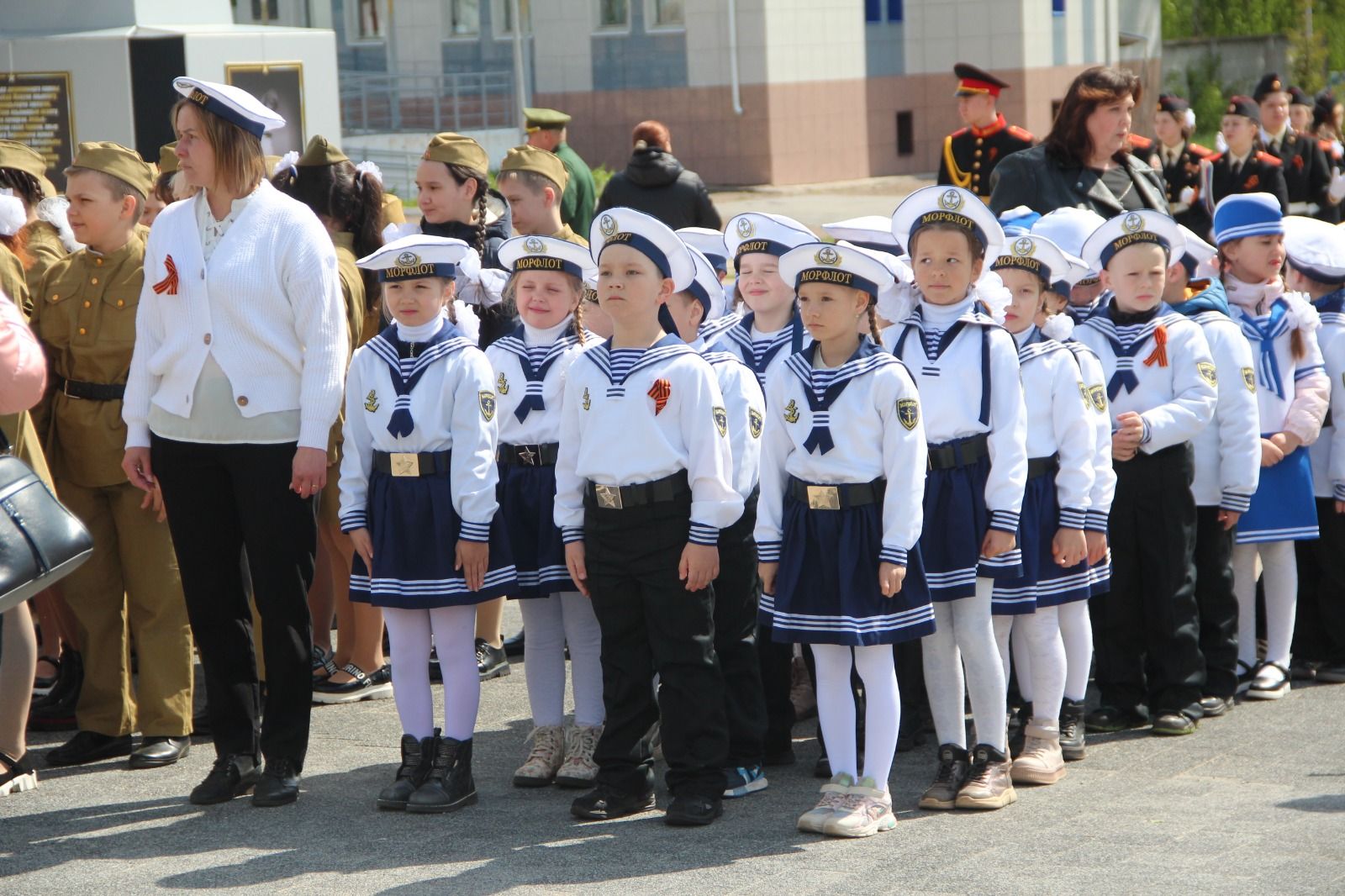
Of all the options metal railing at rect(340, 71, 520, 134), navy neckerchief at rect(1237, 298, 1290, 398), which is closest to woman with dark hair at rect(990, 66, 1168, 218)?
navy neckerchief at rect(1237, 298, 1290, 398)

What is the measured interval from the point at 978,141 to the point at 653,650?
604cm

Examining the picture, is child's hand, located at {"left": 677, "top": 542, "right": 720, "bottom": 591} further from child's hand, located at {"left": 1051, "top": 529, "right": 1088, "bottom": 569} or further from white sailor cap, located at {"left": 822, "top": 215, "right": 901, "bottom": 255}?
white sailor cap, located at {"left": 822, "top": 215, "right": 901, "bottom": 255}

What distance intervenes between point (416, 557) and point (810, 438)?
4.28ft

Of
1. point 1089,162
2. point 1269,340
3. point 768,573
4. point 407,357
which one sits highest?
point 1089,162

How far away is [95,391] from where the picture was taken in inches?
Answer: 246

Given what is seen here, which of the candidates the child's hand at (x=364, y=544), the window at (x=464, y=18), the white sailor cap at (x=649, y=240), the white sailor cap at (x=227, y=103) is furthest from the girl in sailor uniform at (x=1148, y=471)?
the window at (x=464, y=18)

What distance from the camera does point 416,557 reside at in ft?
17.9

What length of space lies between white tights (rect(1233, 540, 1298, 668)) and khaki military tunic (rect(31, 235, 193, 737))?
13.3 feet

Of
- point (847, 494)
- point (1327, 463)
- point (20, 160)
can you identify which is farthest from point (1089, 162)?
point (20, 160)

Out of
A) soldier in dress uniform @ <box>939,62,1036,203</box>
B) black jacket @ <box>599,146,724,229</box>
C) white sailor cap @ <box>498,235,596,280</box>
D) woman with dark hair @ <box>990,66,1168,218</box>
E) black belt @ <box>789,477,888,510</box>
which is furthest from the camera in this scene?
black jacket @ <box>599,146,724,229</box>

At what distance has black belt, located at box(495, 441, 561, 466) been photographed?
5.80m

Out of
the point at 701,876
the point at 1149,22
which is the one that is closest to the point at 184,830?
the point at 701,876

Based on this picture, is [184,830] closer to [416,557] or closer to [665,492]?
[416,557]

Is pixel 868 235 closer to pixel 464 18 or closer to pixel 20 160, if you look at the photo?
pixel 20 160
